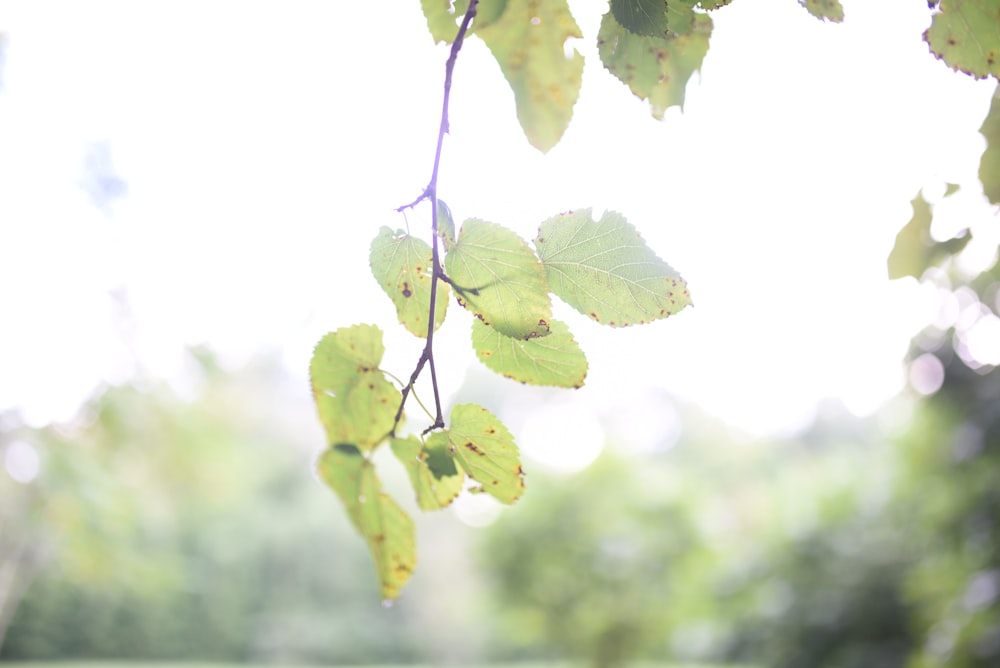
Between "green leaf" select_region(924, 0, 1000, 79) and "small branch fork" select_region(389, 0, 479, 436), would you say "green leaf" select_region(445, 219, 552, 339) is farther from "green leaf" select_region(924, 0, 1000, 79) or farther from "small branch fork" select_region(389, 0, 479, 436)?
"green leaf" select_region(924, 0, 1000, 79)

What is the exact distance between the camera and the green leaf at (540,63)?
0.39 m

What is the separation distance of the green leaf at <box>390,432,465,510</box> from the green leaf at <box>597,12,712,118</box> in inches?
8.1

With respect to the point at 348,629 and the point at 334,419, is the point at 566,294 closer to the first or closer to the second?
the point at 334,419

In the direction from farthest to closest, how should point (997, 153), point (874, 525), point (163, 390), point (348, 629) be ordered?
1. point (348, 629)
2. point (163, 390)
3. point (874, 525)
4. point (997, 153)

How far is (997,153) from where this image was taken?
49cm

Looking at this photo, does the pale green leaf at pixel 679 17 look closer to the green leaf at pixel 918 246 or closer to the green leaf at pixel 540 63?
the green leaf at pixel 540 63

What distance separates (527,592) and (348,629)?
6.08 meters

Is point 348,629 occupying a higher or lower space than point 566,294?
higher

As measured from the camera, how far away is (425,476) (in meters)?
0.37

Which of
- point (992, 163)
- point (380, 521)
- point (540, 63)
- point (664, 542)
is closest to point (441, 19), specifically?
point (540, 63)

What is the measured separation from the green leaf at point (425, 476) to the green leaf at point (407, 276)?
60mm

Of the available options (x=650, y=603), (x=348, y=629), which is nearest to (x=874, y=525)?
(x=650, y=603)

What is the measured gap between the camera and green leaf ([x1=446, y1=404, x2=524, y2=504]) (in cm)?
33

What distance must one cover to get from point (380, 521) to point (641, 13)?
0.28 m
